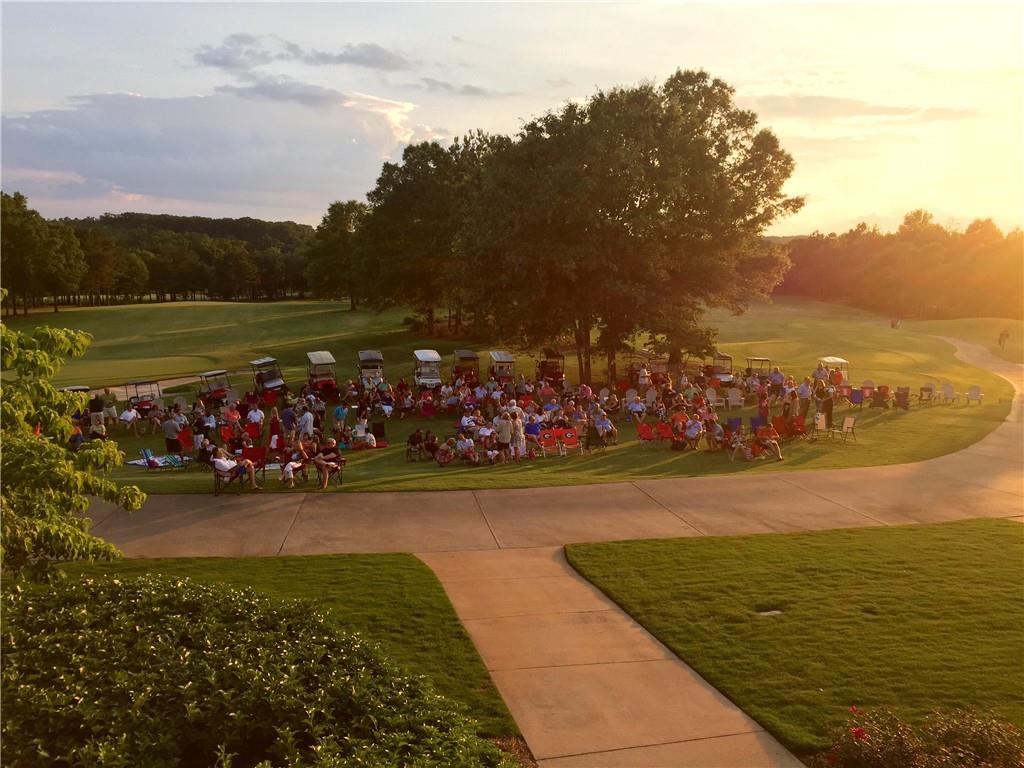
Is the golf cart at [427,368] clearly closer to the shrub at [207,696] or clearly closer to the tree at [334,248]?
the shrub at [207,696]

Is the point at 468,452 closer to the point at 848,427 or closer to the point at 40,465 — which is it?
the point at 848,427

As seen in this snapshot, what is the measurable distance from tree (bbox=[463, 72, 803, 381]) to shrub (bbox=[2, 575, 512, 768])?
27431 millimetres

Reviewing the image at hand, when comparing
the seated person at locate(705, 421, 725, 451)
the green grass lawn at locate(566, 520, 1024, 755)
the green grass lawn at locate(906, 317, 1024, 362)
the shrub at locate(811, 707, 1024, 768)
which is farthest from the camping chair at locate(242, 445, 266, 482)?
the green grass lawn at locate(906, 317, 1024, 362)

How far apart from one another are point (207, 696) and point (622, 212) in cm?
3235

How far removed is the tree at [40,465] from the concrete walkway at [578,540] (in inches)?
171

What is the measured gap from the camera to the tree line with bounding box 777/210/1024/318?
9225 cm

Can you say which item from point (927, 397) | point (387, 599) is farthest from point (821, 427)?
point (387, 599)

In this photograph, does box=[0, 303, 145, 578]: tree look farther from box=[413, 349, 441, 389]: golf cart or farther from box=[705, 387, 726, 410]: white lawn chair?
box=[413, 349, 441, 389]: golf cart

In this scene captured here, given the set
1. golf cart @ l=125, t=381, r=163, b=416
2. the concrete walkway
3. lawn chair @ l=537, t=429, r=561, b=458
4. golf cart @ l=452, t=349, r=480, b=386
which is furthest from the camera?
golf cart @ l=452, t=349, r=480, b=386

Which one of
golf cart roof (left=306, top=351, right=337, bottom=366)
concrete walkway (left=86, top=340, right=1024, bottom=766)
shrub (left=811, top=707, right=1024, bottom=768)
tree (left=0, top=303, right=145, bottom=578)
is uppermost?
tree (left=0, top=303, right=145, bottom=578)

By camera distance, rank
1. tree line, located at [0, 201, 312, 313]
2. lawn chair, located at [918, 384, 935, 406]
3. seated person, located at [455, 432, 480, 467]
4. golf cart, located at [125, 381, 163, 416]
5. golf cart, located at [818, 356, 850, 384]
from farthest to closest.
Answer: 1. tree line, located at [0, 201, 312, 313]
2. golf cart, located at [818, 356, 850, 384]
3. lawn chair, located at [918, 384, 935, 406]
4. golf cart, located at [125, 381, 163, 416]
5. seated person, located at [455, 432, 480, 467]

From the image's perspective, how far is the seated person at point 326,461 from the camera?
1831 centimetres

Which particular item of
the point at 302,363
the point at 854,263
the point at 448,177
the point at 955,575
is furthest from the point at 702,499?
the point at 854,263

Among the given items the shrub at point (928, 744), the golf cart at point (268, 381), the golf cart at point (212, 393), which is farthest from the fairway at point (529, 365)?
the shrub at point (928, 744)
